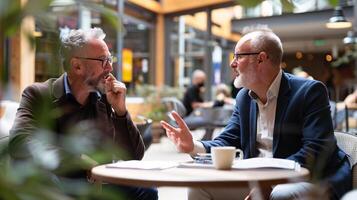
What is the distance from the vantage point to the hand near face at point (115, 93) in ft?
8.21

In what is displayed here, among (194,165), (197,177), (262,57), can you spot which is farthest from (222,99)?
(197,177)

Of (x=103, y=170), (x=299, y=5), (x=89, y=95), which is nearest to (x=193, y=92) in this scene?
(x=89, y=95)

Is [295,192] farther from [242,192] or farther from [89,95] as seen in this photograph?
[89,95]

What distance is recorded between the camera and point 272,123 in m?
2.45

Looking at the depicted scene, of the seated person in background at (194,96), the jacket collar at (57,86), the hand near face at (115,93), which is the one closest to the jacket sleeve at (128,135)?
the hand near face at (115,93)

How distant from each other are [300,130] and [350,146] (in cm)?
26

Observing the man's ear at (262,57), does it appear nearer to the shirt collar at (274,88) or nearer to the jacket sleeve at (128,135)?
the shirt collar at (274,88)

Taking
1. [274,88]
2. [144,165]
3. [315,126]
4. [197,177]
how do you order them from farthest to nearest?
[274,88] < [315,126] < [144,165] < [197,177]

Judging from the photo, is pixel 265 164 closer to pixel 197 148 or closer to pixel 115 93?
pixel 197 148

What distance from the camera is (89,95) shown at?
101 inches

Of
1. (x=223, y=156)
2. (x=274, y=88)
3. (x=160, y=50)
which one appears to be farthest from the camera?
(x=160, y=50)

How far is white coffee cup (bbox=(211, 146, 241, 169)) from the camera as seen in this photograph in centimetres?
186

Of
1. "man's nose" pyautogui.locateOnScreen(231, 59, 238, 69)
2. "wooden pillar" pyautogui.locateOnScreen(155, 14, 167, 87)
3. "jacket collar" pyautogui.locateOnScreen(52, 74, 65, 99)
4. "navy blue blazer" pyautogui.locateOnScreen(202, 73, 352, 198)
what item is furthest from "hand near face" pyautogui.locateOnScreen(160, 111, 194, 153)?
"wooden pillar" pyautogui.locateOnScreen(155, 14, 167, 87)

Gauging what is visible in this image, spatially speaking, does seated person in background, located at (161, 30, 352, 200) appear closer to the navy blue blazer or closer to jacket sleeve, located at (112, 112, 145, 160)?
the navy blue blazer
